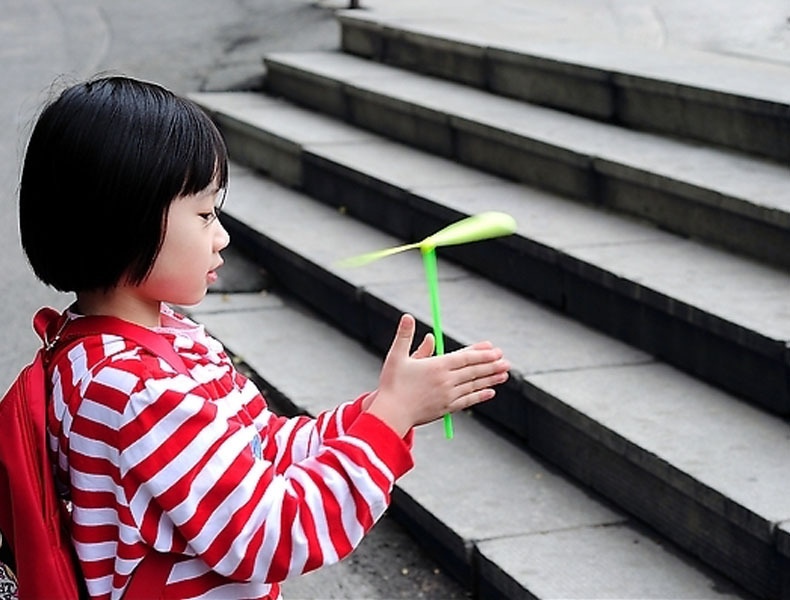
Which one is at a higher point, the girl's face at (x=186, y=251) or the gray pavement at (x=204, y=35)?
the girl's face at (x=186, y=251)

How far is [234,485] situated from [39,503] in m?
0.25

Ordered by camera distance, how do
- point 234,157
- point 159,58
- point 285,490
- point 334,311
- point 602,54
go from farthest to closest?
point 159,58 < point 234,157 < point 602,54 < point 334,311 < point 285,490

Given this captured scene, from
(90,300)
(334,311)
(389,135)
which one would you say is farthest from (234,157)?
(90,300)

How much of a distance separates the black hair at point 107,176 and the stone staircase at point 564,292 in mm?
1786

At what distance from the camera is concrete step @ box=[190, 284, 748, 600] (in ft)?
11.3

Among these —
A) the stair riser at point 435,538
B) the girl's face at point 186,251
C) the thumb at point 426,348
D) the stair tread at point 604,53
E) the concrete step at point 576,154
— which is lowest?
the stair riser at point 435,538

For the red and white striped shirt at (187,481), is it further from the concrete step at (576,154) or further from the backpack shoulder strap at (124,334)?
the concrete step at (576,154)

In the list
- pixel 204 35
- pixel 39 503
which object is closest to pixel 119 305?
pixel 39 503

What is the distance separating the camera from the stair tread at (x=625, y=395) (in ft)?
11.0

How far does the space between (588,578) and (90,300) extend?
185 cm

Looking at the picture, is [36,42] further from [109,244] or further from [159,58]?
[109,244]

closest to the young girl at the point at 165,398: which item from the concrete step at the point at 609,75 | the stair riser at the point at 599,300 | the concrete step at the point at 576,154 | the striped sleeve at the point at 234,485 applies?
the striped sleeve at the point at 234,485

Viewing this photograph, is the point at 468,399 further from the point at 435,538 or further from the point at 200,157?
the point at 435,538

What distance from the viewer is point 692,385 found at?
3953 mm
